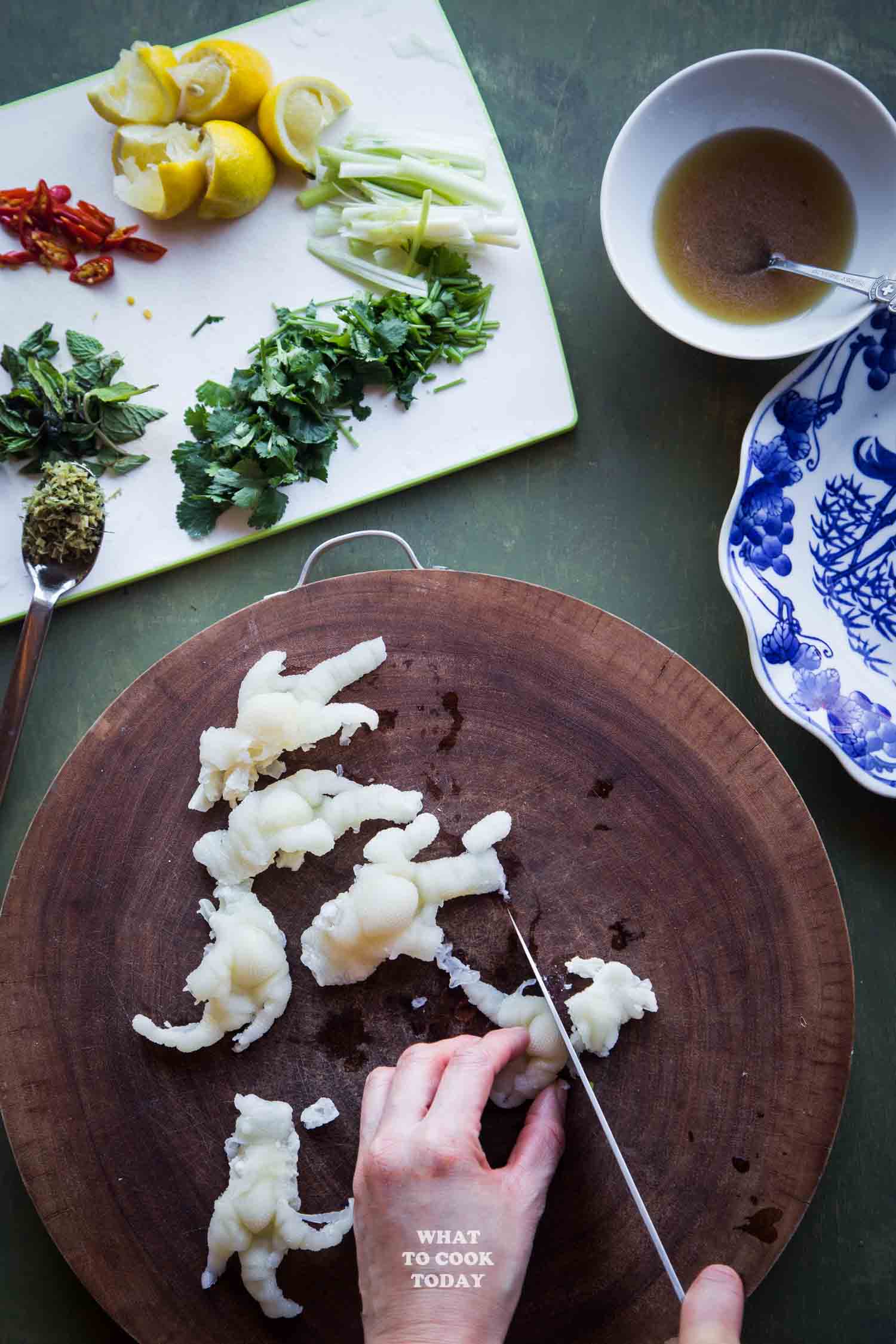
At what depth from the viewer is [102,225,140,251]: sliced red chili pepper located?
6.70 ft

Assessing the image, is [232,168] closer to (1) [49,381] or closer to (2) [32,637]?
(1) [49,381]

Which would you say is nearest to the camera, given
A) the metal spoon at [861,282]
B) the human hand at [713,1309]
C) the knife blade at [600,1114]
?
the human hand at [713,1309]

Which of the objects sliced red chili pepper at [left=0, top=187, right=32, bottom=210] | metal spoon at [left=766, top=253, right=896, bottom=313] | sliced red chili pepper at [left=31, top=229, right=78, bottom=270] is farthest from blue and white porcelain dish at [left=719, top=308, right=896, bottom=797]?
sliced red chili pepper at [left=0, top=187, right=32, bottom=210]

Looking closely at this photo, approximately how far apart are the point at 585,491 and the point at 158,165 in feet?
3.52

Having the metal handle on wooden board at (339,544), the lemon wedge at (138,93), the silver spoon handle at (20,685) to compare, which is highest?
the lemon wedge at (138,93)

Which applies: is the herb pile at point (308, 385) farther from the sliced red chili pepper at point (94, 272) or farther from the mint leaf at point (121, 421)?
the sliced red chili pepper at point (94, 272)

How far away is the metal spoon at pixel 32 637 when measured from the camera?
1.93 m

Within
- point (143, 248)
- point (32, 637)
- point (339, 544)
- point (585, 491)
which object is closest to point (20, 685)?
point (32, 637)

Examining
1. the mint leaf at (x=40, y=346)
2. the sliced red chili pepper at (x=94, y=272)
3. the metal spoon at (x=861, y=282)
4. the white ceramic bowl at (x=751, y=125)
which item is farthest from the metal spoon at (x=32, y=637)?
the metal spoon at (x=861, y=282)

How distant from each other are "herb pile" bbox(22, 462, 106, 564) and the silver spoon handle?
110 mm

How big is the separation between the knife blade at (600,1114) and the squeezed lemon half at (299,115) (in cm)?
157

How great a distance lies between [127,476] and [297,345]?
44cm

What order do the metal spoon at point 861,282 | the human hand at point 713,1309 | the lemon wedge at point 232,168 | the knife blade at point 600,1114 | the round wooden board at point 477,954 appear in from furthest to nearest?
the lemon wedge at point 232,168
the metal spoon at point 861,282
the round wooden board at point 477,954
the knife blade at point 600,1114
the human hand at point 713,1309

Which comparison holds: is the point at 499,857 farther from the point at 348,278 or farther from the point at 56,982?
the point at 348,278
